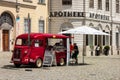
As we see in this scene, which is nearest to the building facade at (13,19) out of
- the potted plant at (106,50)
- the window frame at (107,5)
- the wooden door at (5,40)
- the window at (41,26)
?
the wooden door at (5,40)

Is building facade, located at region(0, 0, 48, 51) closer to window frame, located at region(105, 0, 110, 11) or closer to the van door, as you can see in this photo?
the van door

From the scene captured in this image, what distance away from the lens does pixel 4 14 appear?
128ft

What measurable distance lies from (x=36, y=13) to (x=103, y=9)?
477 inches

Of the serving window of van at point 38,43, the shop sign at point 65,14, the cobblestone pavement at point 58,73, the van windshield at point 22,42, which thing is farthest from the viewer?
the shop sign at point 65,14

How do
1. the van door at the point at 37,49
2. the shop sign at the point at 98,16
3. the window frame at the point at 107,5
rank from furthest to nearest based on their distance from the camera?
the window frame at the point at 107,5
the shop sign at the point at 98,16
the van door at the point at 37,49

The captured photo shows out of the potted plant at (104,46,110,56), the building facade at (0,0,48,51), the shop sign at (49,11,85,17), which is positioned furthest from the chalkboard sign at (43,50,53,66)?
the potted plant at (104,46,110,56)

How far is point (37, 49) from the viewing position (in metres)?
26.5

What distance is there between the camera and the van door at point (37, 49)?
26.3m

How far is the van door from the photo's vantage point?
86.2ft

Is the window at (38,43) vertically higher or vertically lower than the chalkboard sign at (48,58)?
higher

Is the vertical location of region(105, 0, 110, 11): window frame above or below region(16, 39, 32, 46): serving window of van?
above

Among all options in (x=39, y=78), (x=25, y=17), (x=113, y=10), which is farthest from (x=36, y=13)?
(x=39, y=78)

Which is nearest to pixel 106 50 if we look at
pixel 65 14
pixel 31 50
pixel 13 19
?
pixel 65 14

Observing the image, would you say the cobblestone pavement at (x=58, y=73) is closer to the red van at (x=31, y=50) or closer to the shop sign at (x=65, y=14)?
the red van at (x=31, y=50)
